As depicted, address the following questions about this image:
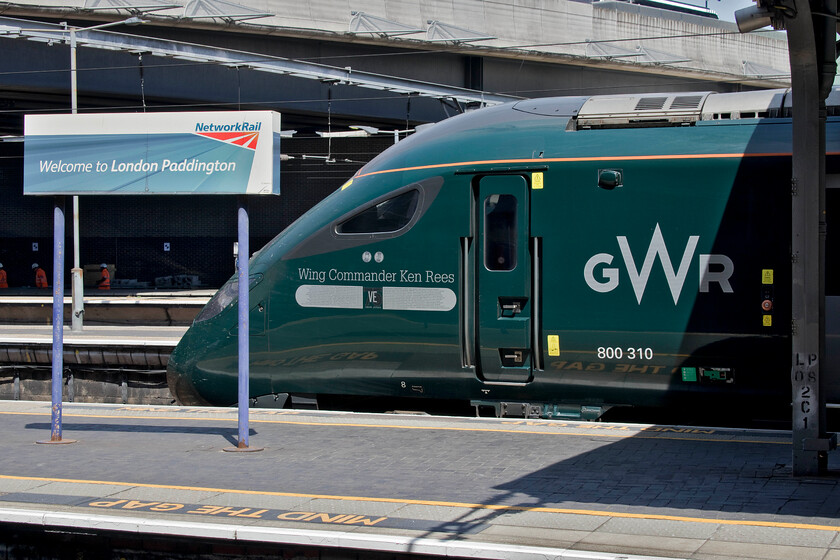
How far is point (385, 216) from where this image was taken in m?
10.5

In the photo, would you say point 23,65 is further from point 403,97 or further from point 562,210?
point 562,210

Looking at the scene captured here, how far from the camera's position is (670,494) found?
7.06 m

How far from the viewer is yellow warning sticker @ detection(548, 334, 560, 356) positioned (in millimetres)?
9789

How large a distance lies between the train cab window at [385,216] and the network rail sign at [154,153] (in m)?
1.22

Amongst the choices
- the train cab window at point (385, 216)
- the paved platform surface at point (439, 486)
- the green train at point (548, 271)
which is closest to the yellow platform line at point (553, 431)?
the paved platform surface at point (439, 486)

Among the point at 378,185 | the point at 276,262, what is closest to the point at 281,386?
the point at 276,262

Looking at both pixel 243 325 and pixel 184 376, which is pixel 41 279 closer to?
pixel 184 376

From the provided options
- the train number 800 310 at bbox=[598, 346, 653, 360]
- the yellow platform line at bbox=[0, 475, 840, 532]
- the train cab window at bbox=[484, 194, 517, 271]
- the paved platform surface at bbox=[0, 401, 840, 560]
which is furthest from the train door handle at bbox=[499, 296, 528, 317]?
the yellow platform line at bbox=[0, 475, 840, 532]

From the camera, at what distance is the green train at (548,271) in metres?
9.26

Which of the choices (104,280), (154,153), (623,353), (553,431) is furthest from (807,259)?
(104,280)

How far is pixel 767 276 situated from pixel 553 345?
210 centimetres

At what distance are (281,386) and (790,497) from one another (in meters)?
5.74

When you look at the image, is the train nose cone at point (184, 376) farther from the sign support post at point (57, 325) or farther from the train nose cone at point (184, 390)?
the sign support post at point (57, 325)

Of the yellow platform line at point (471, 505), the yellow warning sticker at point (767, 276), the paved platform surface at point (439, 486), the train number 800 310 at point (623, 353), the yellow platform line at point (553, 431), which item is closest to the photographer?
the paved platform surface at point (439, 486)
